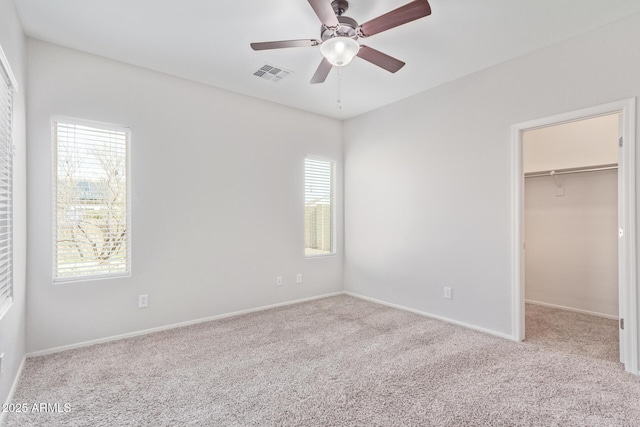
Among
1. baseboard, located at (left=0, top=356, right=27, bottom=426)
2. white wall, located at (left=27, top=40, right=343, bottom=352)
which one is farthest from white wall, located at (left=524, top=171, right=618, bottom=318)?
baseboard, located at (left=0, top=356, right=27, bottom=426)

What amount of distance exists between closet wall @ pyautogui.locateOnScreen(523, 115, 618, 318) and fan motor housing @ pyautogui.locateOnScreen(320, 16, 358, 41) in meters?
3.35

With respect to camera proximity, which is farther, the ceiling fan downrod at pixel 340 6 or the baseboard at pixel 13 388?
the ceiling fan downrod at pixel 340 6

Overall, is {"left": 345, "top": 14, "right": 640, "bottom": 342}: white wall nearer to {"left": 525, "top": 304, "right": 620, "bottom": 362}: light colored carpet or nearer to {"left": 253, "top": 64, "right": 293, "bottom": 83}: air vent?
{"left": 525, "top": 304, "right": 620, "bottom": 362}: light colored carpet

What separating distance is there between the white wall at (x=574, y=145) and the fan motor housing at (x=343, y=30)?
2.43 metres

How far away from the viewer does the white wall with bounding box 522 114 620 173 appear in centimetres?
384

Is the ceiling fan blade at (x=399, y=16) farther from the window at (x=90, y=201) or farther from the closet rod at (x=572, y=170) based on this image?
the closet rod at (x=572, y=170)

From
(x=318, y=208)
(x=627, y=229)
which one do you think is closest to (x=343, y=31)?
(x=627, y=229)

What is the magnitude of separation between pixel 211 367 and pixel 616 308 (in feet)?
14.4

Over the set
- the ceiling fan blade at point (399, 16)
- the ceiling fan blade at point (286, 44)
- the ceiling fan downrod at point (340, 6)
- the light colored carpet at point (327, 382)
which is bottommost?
the light colored carpet at point (327, 382)

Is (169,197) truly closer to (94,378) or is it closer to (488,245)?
(94,378)

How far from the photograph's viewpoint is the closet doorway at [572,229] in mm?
3791

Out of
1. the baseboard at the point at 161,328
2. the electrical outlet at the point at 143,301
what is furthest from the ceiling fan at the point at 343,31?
the baseboard at the point at 161,328

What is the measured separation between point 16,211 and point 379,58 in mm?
2927

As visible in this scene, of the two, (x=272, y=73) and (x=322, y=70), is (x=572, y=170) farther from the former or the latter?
(x=272, y=73)
